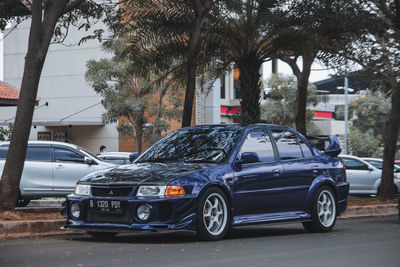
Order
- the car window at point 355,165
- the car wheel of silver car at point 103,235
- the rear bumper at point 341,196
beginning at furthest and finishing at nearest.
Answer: the car window at point 355,165 < the rear bumper at point 341,196 < the car wheel of silver car at point 103,235

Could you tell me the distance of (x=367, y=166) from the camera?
26297mm

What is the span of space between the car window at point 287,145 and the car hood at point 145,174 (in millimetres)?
1701

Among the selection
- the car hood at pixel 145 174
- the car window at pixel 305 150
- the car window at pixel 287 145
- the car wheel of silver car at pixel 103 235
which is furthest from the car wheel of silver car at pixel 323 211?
the car wheel of silver car at pixel 103 235

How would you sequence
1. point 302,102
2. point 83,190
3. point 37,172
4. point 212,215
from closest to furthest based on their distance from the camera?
point 212,215, point 83,190, point 37,172, point 302,102

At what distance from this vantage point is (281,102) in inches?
2303

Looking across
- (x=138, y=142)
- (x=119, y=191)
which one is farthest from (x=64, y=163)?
(x=138, y=142)

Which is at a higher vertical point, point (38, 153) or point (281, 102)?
point (281, 102)

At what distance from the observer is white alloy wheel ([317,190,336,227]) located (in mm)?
11630

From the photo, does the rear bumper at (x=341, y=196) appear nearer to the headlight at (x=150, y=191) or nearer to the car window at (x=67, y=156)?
the headlight at (x=150, y=191)

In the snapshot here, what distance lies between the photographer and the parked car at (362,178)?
25938 millimetres

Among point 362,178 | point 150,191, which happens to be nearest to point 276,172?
point 150,191

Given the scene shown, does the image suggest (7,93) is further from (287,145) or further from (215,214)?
(215,214)

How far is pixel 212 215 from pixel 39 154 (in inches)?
371

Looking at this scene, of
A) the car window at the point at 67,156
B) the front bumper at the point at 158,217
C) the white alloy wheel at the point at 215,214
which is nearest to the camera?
the front bumper at the point at 158,217
